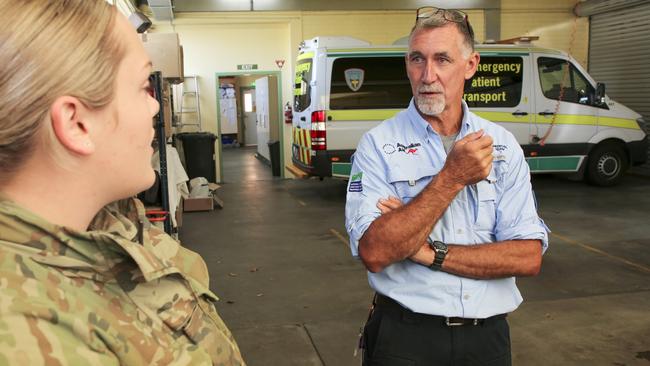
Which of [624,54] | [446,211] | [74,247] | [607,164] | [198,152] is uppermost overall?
[624,54]

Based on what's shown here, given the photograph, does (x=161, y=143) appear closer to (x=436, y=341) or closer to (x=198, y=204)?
(x=198, y=204)

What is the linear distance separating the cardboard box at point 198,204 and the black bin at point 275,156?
363 cm

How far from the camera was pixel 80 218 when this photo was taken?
2.36ft

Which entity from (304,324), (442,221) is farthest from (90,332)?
(304,324)

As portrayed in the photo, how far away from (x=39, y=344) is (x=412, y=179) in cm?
127

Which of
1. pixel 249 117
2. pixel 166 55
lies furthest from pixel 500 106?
pixel 249 117

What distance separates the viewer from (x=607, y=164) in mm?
9695

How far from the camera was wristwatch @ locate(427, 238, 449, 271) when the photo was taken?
1.57 metres

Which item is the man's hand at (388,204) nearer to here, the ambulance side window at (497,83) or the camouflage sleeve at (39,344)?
the camouflage sleeve at (39,344)

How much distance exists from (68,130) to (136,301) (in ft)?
0.78

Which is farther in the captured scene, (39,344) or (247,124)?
(247,124)

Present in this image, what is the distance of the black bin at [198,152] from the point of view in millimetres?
10234

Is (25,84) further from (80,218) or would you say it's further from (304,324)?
(304,324)

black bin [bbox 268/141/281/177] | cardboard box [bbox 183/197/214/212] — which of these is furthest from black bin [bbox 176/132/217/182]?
cardboard box [bbox 183/197/214/212]
